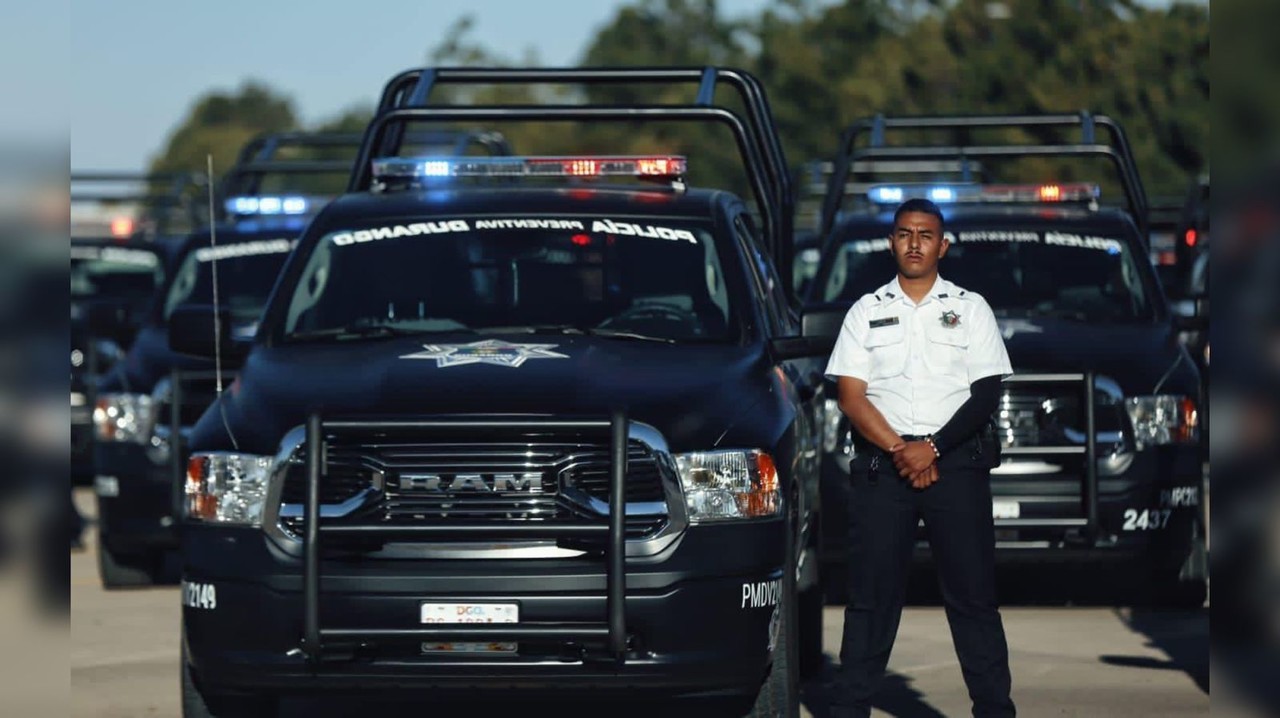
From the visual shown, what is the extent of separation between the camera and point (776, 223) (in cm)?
1023

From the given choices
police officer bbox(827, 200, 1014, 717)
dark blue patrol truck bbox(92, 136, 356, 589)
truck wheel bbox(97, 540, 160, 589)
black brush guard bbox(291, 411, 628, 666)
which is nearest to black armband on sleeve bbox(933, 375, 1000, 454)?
police officer bbox(827, 200, 1014, 717)

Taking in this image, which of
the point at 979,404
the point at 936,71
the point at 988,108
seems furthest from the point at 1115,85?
Answer: the point at 979,404

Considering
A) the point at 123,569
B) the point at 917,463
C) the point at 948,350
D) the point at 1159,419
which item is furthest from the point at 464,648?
the point at 123,569

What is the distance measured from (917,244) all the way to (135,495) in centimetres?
565

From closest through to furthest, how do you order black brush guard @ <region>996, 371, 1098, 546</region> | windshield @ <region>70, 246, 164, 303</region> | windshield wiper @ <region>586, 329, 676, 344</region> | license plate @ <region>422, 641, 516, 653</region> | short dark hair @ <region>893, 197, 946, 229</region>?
license plate @ <region>422, 641, 516, 653</region> → short dark hair @ <region>893, 197, 946, 229</region> → windshield wiper @ <region>586, 329, 676, 344</region> → black brush guard @ <region>996, 371, 1098, 546</region> → windshield @ <region>70, 246, 164, 303</region>

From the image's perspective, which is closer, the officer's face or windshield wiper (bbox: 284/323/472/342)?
the officer's face

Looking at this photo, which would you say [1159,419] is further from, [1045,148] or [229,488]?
[229,488]

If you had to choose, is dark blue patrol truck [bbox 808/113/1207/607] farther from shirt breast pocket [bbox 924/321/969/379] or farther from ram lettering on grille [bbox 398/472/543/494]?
ram lettering on grille [bbox 398/472/543/494]

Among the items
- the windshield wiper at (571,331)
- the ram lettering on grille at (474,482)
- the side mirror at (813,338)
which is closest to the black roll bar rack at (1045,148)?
the side mirror at (813,338)

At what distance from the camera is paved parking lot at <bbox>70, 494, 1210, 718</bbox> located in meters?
8.56

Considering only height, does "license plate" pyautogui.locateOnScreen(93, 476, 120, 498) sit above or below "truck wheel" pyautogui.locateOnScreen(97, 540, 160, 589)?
above

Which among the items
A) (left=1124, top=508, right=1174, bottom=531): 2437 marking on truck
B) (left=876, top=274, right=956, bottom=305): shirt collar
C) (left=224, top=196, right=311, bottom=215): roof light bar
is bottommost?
(left=1124, top=508, right=1174, bottom=531): 2437 marking on truck

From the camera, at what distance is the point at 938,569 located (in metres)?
7.12

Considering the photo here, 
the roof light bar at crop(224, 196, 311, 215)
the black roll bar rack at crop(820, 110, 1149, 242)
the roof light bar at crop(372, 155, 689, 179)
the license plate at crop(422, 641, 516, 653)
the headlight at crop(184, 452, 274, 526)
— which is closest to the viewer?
the license plate at crop(422, 641, 516, 653)
